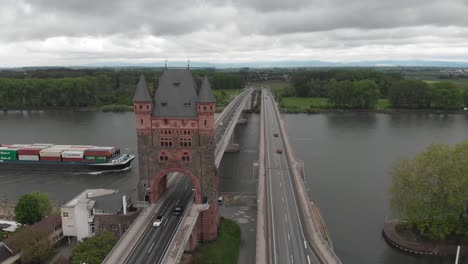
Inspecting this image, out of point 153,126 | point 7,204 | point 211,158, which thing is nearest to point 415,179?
point 211,158

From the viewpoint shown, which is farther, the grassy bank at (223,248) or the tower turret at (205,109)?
the tower turret at (205,109)

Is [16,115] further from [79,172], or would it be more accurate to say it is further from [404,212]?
[404,212]

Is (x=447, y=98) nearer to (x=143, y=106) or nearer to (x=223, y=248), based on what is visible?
(x=223, y=248)

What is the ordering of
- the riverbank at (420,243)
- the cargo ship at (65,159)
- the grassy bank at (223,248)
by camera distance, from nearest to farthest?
the grassy bank at (223,248) → the riverbank at (420,243) → the cargo ship at (65,159)

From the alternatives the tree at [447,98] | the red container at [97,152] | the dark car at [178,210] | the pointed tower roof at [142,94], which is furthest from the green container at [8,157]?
the tree at [447,98]

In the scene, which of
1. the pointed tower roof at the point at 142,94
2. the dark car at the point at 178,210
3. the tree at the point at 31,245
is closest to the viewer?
the tree at the point at 31,245

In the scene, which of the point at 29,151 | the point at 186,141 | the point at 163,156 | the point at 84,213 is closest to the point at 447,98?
the point at 186,141

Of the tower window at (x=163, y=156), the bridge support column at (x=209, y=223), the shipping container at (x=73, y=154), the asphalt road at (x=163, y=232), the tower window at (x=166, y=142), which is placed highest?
the tower window at (x=166, y=142)

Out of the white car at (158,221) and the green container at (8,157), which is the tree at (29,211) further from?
the green container at (8,157)
